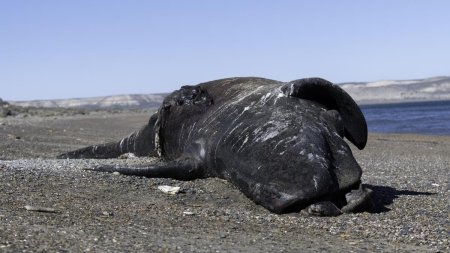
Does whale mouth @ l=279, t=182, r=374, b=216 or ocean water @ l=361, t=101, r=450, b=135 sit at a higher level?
whale mouth @ l=279, t=182, r=374, b=216

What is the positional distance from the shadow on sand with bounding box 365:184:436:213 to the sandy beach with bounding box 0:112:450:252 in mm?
16

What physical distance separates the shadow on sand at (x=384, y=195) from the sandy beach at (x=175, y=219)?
2cm

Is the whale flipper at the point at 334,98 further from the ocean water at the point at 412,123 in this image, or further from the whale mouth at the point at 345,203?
the ocean water at the point at 412,123

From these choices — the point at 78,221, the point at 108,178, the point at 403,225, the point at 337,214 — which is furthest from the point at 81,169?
Answer: the point at 403,225

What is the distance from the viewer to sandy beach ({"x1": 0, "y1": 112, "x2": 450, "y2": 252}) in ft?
17.8

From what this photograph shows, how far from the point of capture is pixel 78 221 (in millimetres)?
6055

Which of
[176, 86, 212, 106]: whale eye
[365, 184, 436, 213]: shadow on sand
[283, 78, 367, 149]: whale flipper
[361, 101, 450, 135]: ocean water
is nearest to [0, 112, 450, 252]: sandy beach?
[365, 184, 436, 213]: shadow on sand

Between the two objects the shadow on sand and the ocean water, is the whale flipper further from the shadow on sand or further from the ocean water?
the ocean water

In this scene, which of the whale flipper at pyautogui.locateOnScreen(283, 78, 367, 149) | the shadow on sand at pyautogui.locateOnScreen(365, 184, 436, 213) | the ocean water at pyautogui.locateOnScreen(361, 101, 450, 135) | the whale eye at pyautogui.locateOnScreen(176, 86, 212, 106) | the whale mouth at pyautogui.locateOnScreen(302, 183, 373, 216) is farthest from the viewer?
the ocean water at pyautogui.locateOnScreen(361, 101, 450, 135)

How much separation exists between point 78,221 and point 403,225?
10.3 ft

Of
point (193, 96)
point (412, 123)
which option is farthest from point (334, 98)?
point (412, 123)

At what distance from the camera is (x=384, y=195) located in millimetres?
8758

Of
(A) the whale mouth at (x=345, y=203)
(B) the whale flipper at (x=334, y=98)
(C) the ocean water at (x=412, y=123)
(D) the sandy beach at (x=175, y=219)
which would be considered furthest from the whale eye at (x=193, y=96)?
(C) the ocean water at (x=412, y=123)

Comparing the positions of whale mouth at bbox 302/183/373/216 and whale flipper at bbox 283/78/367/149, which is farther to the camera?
whale flipper at bbox 283/78/367/149
